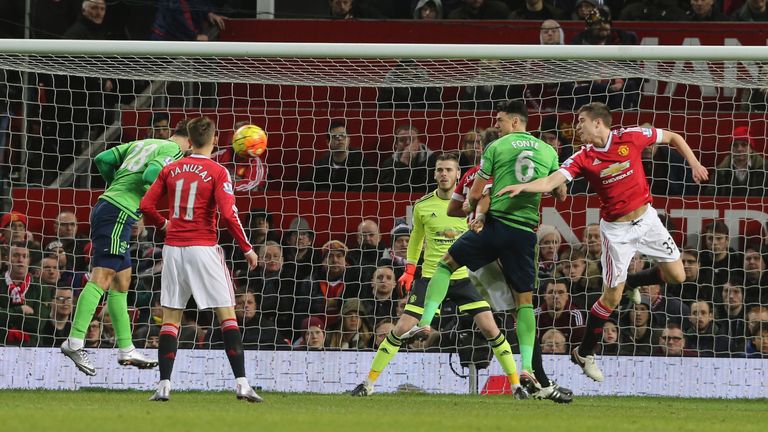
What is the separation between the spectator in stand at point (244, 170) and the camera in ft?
43.9

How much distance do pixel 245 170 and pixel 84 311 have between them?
3.42m

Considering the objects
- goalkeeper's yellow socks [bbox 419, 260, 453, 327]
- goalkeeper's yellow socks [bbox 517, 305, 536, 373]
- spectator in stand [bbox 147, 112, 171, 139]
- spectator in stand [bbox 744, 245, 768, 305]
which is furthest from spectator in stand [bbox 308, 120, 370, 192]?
spectator in stand [bbox 744, 245, 768, 305]

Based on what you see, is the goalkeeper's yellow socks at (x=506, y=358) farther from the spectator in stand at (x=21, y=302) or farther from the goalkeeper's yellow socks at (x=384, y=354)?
the spectator in stand at (x=21, y=302)

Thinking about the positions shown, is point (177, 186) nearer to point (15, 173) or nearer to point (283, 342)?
point (283, 342)

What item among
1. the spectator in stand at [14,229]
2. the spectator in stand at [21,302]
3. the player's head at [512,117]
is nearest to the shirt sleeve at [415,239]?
the player's head at [512,117]

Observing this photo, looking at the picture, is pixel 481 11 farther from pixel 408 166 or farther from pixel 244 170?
pixel 244 170

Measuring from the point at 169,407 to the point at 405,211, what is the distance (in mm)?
4935

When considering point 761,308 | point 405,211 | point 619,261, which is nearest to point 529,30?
point 405,211

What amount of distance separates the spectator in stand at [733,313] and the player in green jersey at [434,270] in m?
2.71

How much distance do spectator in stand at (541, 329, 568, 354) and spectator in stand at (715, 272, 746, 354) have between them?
1.54m

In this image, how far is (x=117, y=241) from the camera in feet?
35.1

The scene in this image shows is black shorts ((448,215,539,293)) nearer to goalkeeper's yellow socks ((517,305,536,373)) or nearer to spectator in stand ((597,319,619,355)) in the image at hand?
goalkeeper's yellow socks ((517,305,536,373))

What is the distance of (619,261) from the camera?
Answer: 1013 cm

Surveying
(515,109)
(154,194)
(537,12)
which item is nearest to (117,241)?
(154,194)
